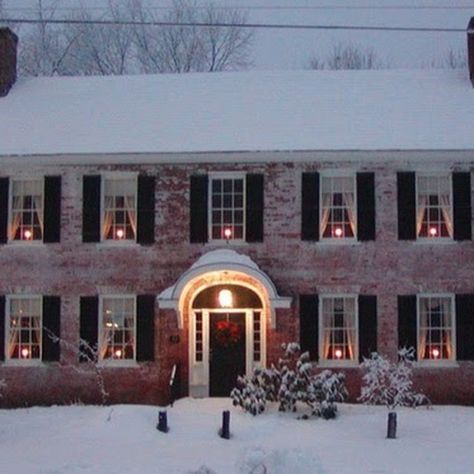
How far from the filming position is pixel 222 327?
23.7 meters

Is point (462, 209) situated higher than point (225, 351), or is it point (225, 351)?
point (462, 209)

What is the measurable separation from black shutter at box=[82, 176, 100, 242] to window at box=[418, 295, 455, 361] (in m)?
7.78

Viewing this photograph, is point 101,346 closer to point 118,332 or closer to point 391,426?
point 118,332

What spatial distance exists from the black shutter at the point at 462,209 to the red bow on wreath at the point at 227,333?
554 cm

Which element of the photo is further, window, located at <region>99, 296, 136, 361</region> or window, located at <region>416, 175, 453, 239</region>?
window, located at <region>99, 296, 136, 361</region>

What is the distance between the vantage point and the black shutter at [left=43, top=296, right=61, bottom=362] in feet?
78.0

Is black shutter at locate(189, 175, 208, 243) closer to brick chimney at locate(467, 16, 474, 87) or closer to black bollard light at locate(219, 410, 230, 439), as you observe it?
black bollard light at locate(219, 410, 230, 439)

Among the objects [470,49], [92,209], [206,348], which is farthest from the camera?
[470,49]

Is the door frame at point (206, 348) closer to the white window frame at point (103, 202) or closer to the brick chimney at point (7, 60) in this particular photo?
the white window frame at point (103, 202)

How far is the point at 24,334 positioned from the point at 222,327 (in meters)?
4.72

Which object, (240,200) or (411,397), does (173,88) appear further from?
(411,397)

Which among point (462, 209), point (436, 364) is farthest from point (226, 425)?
point (462, 209)

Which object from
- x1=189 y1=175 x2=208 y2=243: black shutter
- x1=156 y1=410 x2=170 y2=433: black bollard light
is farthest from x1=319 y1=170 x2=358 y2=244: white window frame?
x1=156 y1=410 x2=170 y2=433: black bollard light

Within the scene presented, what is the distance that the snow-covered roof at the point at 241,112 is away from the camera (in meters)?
23.9
